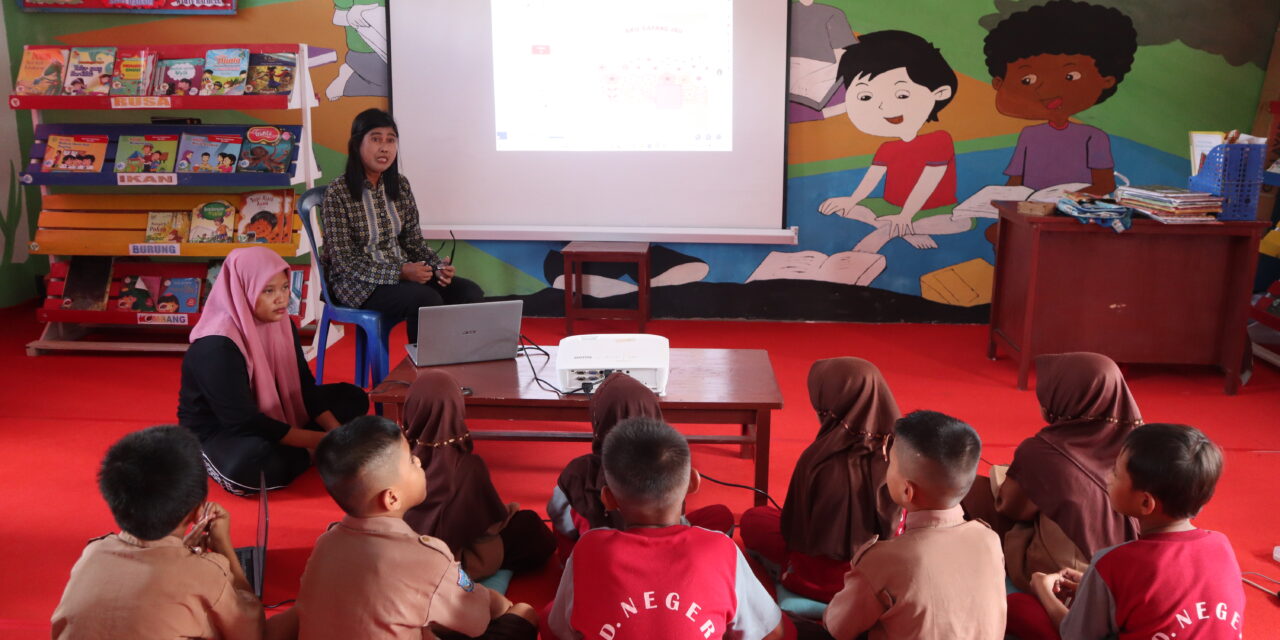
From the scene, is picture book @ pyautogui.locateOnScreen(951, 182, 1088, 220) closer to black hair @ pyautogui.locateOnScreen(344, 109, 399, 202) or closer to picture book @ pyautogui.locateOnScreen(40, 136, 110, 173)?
black hair @ pyautogui.locateOnScreen(344, 109, 399, 202)

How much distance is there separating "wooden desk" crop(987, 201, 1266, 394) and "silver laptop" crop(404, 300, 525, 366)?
2.30 meters

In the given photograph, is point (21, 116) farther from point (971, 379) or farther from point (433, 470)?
point (971, 379)

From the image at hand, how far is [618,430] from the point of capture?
190cm

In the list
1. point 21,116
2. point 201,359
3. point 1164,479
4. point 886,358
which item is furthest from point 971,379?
point 21,116

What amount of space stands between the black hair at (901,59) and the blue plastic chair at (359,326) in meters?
2.66

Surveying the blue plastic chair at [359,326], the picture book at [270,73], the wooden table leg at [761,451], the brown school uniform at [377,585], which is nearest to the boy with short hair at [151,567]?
the brown school uniform at [377,585]

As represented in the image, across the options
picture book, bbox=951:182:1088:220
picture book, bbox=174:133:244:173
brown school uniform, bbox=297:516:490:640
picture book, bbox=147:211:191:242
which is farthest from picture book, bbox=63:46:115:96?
picture book, bbox=951:182:1088:220

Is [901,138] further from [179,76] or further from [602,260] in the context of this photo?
[179,76]

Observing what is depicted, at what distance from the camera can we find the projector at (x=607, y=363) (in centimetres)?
285

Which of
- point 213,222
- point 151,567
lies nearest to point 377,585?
point 151,567

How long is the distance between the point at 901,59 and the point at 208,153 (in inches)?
133

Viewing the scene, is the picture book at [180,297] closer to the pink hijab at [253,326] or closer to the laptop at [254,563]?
the pink hijab at [253,326]

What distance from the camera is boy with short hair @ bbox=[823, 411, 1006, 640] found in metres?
1.70

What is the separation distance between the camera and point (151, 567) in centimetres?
167
